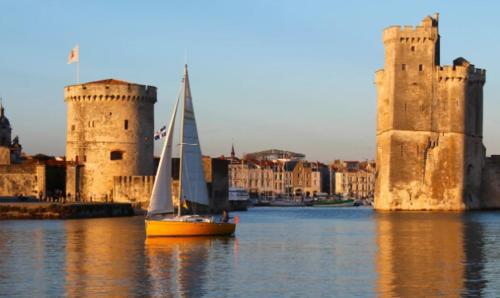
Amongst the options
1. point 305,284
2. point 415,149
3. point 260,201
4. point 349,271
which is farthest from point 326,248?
point 260,201

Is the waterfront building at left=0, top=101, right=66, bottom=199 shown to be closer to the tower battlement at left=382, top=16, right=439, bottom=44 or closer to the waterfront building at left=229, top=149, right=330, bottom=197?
the tower battlement at left=382, top=16, right=439, bottom=44

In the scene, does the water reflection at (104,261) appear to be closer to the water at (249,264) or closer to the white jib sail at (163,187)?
the water at (249,264)

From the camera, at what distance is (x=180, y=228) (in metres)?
35.1

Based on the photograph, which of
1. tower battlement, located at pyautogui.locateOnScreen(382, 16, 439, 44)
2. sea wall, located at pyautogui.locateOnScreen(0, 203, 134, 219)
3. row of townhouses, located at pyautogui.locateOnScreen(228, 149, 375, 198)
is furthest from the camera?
row of townhouses, located at pyautogui.locateOnScreen(228, 149, 375, 198)

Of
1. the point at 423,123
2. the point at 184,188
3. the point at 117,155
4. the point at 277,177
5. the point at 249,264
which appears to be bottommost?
the point at 249,264

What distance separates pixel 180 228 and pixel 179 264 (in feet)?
30.3

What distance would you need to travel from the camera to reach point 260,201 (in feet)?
411

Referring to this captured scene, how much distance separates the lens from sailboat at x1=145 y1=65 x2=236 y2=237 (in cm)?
3512

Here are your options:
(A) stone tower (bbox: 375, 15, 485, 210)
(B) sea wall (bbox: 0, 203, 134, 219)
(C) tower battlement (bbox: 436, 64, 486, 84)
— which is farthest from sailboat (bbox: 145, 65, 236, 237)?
(C) tower battlement (bbox: 436, 64, 486, 84)

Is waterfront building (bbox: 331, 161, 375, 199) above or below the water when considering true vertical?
above

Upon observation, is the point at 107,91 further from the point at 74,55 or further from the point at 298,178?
the point at 298,178

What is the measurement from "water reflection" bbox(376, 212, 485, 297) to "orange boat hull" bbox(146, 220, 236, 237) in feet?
19.5

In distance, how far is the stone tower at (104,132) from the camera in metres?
58.9

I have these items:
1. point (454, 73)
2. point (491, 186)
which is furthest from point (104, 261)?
point (491, 186)
